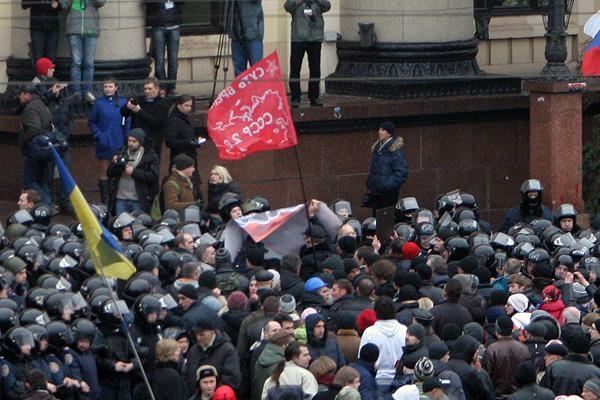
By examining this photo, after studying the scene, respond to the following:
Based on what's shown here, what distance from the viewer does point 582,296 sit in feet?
64.8

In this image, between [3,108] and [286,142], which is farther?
[3,108]

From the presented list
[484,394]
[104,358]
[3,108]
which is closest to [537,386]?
[484,394]

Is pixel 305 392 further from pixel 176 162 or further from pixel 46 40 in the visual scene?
pixel 46 40

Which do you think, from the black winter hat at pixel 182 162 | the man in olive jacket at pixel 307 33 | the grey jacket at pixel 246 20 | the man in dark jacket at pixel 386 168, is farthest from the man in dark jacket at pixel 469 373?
the grey jacket at pixel 246 20

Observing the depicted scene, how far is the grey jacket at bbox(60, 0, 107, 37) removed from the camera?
82.0 ft

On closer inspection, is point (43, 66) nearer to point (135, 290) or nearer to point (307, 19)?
point (307, 19)

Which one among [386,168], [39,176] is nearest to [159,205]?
[39,176]

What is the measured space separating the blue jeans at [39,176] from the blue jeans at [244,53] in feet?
10.9

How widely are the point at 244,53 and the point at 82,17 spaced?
223 centimetres

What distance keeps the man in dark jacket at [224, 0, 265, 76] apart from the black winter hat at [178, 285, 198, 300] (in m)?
8.42

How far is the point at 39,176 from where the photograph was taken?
23.8 metres

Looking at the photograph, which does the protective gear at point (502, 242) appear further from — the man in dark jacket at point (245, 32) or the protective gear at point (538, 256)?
the man in dark jacket at point (245, 32)

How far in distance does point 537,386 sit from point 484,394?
610 mm

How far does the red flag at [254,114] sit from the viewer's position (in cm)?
2181
